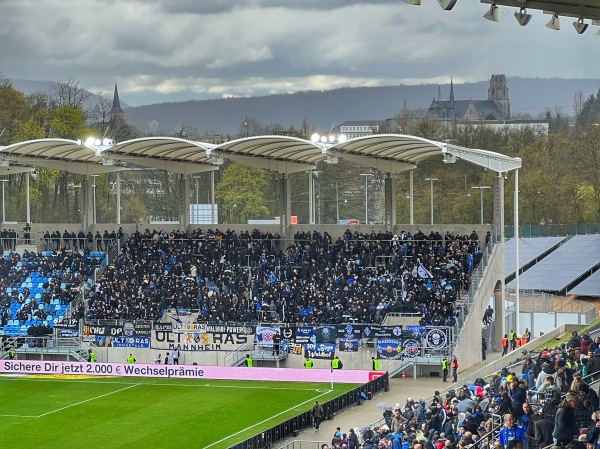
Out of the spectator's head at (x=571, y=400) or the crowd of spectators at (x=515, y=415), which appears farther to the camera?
the crowd of spectators at (x=515, y=415)

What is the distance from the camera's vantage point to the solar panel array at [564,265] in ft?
216

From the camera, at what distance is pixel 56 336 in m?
50.7

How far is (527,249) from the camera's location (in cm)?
7569

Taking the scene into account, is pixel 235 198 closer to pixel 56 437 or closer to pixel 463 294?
pixel 463 294

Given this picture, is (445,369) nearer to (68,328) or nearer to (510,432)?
(68,328)

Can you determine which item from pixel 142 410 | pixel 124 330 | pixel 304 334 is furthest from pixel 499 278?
pixel 142 410

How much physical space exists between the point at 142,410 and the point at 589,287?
3066 centimetres

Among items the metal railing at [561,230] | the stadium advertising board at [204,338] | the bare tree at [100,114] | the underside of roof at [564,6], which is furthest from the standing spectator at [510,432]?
the bare tree at [100,114]

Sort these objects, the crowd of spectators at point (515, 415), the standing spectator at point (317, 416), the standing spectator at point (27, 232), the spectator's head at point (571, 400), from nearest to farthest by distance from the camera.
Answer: the spectator's head at point (571, 400) → the crowd of spectators at point (515, 415) → the standing spectator at point (317, 416) → the standing spectator at point (27, 232)

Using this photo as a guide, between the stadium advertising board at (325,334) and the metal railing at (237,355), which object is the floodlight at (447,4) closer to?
the stadium advertising board at (325,334)

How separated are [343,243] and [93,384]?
49.2 feet

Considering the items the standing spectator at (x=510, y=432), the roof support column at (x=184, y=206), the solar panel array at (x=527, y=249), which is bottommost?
the standing spectator at (x=510, y=432)

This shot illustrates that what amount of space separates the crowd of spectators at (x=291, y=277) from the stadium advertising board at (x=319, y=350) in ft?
6.04

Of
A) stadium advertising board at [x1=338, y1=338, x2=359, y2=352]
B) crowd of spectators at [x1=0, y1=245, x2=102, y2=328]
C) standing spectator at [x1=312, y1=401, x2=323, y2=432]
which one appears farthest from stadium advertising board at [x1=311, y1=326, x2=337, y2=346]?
crowd of spectators at [x1=0, y1=245, x2=102, y2=328]
